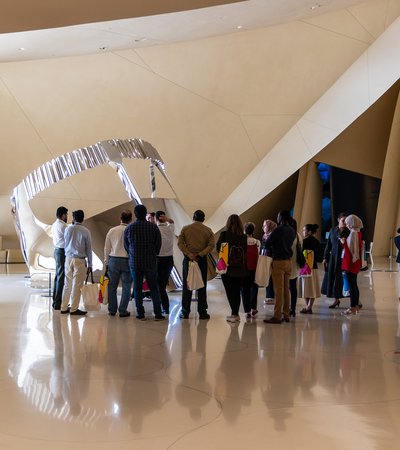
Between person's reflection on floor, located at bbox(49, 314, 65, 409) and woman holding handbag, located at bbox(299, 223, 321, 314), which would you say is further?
woman holding handbag, located at bbox(299, 223, 321, 314)

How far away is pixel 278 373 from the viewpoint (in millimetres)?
6195

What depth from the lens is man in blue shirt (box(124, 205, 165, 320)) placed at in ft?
31.6

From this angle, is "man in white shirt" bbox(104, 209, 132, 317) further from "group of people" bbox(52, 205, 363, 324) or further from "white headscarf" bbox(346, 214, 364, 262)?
"white headscarf" bbox(346, 214, 364, 262)

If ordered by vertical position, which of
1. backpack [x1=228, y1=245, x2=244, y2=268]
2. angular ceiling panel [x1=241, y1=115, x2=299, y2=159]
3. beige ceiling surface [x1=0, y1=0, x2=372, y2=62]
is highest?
beige ceiling surface [x1=0, y1=0, x2=372, y2=62]

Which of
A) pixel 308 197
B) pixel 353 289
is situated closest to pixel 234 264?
pixel 353 289

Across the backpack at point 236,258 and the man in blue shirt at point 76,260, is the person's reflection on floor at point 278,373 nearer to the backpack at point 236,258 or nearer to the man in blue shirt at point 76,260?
the backpack at point 236,258

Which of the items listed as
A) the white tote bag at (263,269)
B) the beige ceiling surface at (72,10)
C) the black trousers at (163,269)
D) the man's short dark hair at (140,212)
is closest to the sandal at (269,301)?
the black trousers at (163,269)

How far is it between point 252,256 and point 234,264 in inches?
16.1

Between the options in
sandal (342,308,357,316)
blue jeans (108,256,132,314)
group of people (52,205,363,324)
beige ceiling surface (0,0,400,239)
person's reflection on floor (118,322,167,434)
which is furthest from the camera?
beige ceiling surface (0,0,400,239)

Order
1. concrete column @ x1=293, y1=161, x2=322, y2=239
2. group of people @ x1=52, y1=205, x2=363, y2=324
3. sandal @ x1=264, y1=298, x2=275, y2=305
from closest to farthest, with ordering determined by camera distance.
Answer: group of people @ x1=52, y1=205, x2=363, y2=324 < sandal @ x1=264, y1=298, x2=275, y2=305 < concrete column @ x1=293, y1=161, x2=322, y2=239

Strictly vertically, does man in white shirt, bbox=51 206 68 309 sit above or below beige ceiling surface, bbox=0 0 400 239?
below

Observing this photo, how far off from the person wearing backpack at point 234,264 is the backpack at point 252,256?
0.76ft

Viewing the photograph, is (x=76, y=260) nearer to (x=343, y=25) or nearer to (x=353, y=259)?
(x=353, y=259)

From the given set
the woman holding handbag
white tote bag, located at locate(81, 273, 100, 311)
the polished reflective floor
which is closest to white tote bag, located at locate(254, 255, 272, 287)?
the polished reflective floor
